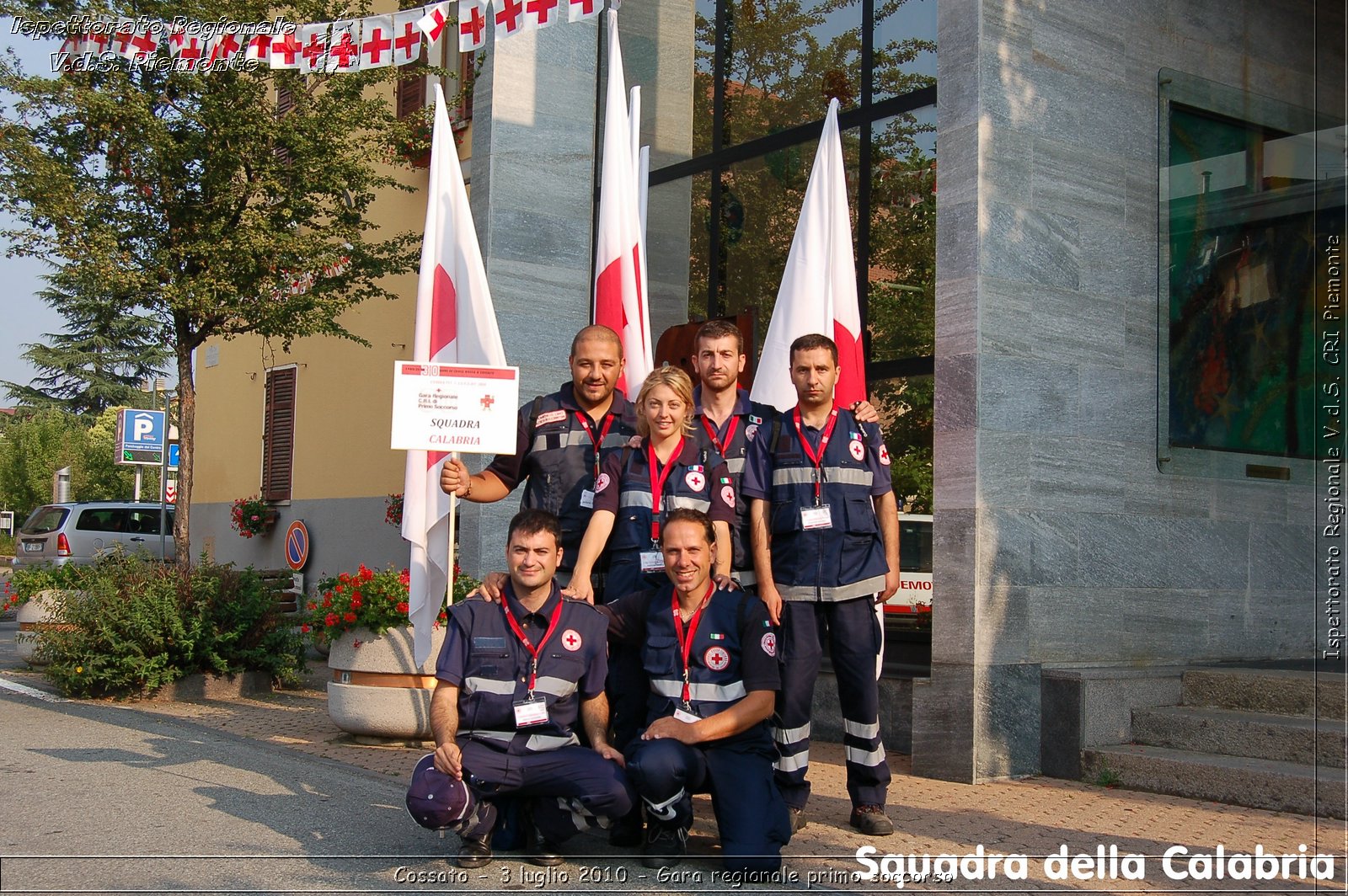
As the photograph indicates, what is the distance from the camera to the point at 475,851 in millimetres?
5113

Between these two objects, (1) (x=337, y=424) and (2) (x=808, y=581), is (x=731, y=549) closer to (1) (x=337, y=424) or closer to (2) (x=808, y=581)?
(2) (x=808, y=581)

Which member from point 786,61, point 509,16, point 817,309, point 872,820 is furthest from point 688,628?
point 786,61

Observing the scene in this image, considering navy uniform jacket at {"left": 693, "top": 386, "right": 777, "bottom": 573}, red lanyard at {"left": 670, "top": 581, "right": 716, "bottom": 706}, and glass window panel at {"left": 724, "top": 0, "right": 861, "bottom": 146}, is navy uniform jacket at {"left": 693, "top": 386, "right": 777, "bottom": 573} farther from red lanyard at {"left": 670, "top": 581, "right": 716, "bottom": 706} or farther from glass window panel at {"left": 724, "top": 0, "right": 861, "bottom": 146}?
glass window panel at {"left": 724, "top": 0, "right": 861, "bottom": 146}

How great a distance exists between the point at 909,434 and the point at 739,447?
310 cm

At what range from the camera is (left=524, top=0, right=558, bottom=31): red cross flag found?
9.81m

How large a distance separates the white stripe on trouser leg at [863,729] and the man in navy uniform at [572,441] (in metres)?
1.47

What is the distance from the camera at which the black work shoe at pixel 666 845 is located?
5.25 metres

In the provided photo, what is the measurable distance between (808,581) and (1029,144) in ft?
11.6

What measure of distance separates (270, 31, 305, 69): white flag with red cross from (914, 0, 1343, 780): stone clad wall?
5.17m

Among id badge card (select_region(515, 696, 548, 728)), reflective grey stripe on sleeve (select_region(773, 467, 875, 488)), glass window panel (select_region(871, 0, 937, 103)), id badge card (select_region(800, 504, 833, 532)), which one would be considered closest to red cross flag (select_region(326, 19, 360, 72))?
glass window panel (select_region(871, 0, 937, 103))

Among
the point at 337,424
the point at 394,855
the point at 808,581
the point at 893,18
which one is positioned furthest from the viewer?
the point at 337,424

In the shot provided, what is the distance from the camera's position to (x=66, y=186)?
1183 centimetres

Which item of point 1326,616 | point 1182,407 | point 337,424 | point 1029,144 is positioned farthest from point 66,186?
point 1326,616

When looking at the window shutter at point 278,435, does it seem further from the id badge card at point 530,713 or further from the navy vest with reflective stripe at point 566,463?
the id badge card at point 530,713
